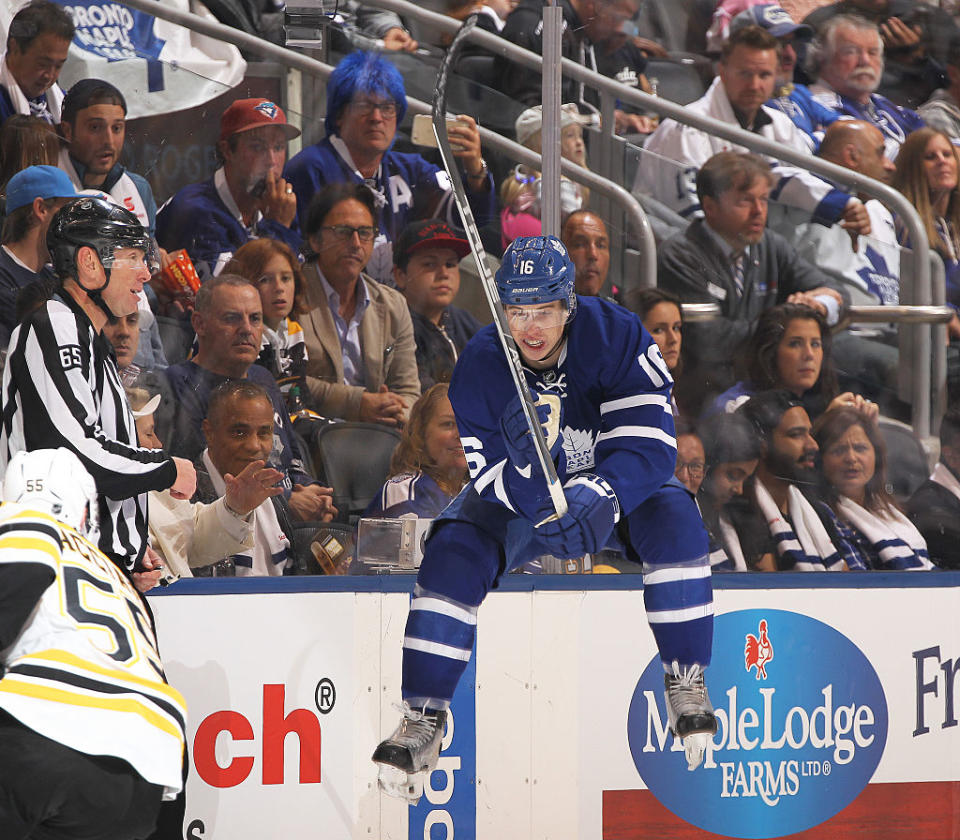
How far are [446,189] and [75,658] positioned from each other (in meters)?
2.04

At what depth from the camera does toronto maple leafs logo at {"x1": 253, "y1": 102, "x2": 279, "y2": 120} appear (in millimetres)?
3602

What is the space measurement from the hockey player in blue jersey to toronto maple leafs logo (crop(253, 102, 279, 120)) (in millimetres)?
1330

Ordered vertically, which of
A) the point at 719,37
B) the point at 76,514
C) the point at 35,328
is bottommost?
the point at 76,514

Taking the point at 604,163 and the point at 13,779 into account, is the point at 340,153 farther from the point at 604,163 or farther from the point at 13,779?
the point at 13,779

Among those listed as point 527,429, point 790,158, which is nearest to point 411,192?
point 790,158

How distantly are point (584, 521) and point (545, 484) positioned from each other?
0.50 ft

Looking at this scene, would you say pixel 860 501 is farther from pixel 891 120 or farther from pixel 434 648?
pixel 434 648

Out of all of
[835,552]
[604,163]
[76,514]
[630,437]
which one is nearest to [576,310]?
[630,437]

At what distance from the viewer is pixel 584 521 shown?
237cm

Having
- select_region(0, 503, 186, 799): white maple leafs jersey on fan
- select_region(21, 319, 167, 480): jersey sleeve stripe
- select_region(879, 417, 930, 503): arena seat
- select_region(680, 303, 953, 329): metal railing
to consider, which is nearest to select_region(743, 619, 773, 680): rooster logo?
select_region(879, 417, 930, 503): arena seat

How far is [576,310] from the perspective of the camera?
2.60m

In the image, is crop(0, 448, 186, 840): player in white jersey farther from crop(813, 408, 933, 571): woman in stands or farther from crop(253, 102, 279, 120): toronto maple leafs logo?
crop(813, 408, 933, 571): woman in stands

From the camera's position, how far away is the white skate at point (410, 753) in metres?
2.50

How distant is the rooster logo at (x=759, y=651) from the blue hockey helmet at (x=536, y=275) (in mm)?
1424
